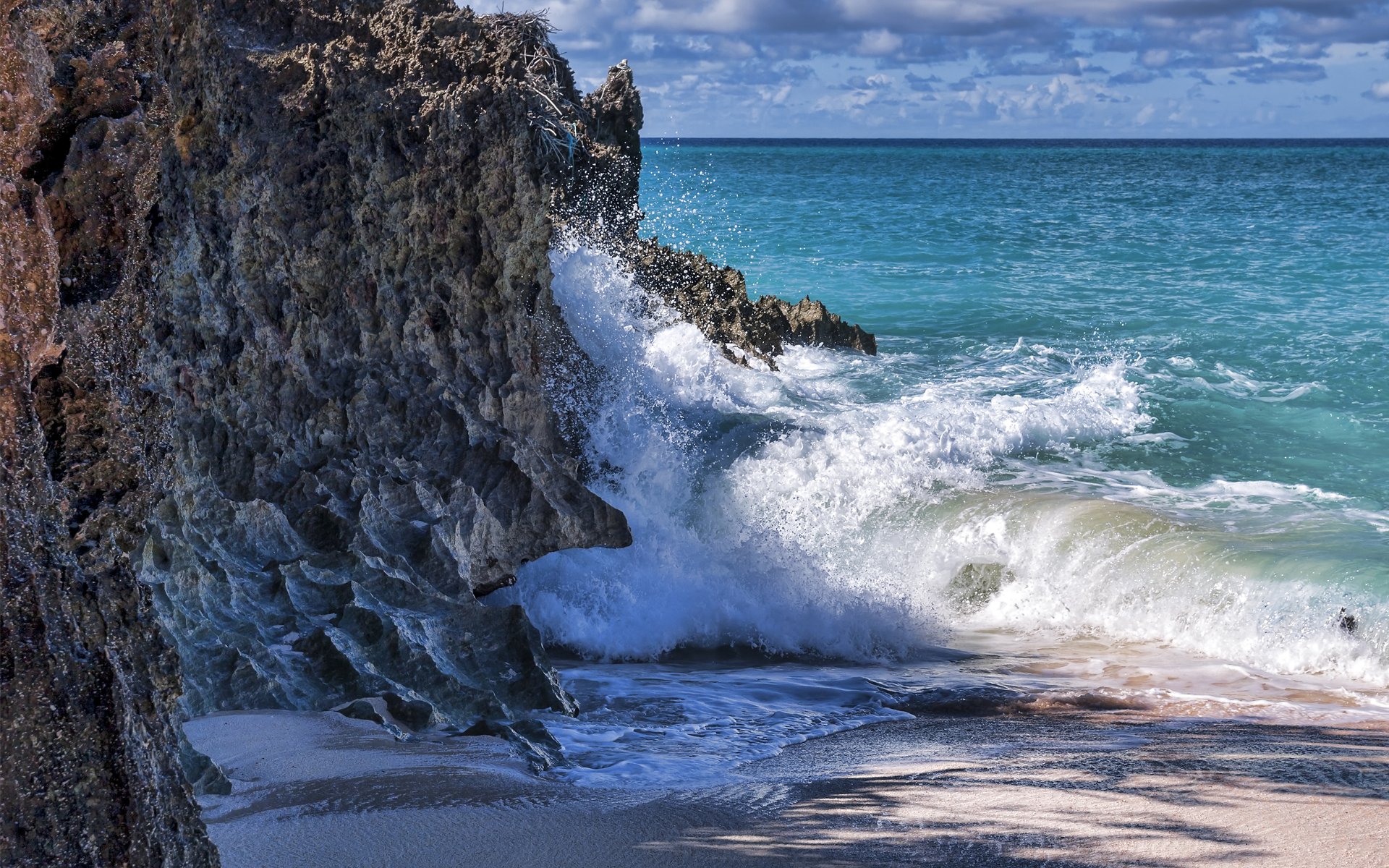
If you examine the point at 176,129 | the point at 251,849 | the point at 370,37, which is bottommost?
the point at 251,849

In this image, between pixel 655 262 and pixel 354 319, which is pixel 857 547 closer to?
pixel 655 262

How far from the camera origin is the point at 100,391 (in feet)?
6.57

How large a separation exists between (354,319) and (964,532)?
155 inches

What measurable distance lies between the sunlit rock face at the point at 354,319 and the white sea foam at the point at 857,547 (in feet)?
2.72

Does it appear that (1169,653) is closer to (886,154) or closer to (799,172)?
(799,172)

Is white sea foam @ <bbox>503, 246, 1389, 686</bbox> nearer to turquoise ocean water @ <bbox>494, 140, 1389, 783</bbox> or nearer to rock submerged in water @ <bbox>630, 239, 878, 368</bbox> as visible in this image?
turquoise ocean water @ <bbox>494, 140, 1389, 783</bbox>

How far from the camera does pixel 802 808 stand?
136 inches

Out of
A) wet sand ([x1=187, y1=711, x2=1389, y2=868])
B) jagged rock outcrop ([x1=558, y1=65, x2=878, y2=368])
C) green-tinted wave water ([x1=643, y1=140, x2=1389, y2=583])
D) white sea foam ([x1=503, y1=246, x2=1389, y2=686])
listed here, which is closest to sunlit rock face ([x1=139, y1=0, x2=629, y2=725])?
wet sand ([x1=187, y1=711, x2=1389, y2=868])

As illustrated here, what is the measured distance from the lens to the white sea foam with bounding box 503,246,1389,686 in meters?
5.66

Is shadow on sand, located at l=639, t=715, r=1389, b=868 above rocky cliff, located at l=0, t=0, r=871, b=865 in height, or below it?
below

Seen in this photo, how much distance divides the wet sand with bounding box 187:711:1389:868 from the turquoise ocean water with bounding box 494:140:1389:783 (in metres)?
0.36

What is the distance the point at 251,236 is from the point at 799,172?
52426 millimetres

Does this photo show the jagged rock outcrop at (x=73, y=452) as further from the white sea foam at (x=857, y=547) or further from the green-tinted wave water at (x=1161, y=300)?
the green-tinted wave water at (x=1161, y=300)

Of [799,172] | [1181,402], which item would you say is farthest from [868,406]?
[799,172]
